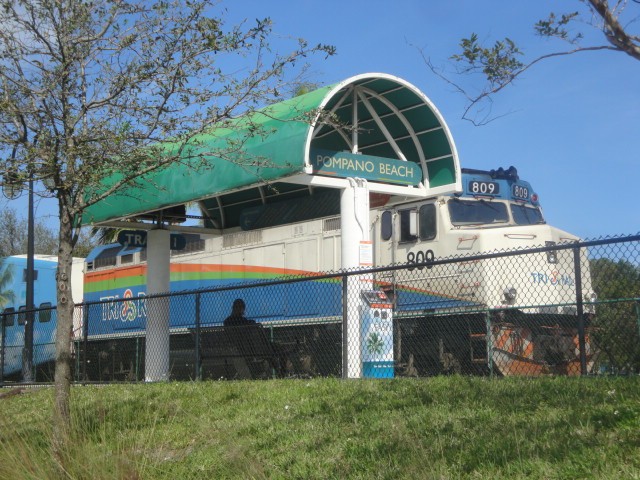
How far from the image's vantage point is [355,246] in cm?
1235

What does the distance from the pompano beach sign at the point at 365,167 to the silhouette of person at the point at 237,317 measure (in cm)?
353

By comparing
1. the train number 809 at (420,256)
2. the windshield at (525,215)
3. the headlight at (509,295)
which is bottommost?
the headlight at (509,295)

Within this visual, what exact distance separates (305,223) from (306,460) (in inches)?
382

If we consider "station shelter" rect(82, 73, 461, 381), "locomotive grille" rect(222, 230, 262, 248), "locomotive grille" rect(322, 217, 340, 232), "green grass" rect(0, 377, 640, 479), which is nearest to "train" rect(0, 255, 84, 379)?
"station shelter" rect(82, 73, 461, 381)

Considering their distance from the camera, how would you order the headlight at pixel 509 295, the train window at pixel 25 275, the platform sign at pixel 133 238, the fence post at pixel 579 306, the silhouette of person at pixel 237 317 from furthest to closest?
the train window at pixel 25 275 → the platform sign at pixel 133 238 → the silhouette of person at pixel 237 317 → the headlight at pixel 509 295 → the fence post at pixel 579 306

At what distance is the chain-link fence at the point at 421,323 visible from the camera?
38.0ft

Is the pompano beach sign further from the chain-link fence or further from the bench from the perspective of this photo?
the bench

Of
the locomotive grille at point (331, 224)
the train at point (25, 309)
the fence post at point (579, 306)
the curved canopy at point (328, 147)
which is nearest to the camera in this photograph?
the fence post at point (579, 306)

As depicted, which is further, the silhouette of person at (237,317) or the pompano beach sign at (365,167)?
the silhouette of person at (237,317)

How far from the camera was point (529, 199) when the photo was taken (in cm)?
1562

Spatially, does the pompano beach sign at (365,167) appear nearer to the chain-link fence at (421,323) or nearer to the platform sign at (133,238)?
the chain-link fence at (421,323)

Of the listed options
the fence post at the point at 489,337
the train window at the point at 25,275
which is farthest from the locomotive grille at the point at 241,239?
the train window at the point at 25,275

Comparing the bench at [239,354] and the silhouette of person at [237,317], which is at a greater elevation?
the silhouette of person at [237,317]

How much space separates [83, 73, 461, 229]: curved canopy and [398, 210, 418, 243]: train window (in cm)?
97
